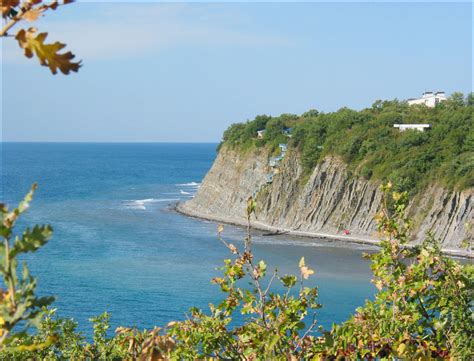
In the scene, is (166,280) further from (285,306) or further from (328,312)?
(285,306)

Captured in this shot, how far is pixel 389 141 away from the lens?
229 ft

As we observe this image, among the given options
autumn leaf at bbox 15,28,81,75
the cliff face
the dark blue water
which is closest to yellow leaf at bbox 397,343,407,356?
autumn leaf at bbox 15,28,81,75

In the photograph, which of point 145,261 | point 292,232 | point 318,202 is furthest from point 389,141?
point 145,261

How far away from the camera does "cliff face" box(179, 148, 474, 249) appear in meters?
57.4

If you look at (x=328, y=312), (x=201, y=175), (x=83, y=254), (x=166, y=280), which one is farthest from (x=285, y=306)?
(x=201, y=175)

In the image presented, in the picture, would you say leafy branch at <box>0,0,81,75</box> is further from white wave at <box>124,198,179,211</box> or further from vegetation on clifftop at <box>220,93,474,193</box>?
white wave at <box>124,198,179,211</box>

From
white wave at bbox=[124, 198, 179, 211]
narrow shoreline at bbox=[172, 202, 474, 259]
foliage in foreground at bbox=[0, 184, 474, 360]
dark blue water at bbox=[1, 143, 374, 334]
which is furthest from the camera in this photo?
white wave at bbox=[124, 198, 179, 211]

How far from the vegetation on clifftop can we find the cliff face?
1.33 m

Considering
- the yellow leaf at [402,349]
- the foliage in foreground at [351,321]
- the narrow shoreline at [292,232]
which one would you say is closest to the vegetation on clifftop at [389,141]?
the narrow shoreline at [292,232]

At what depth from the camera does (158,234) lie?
6588 cm

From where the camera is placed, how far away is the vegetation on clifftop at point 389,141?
61781 mm

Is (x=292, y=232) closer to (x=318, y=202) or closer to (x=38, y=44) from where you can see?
(x=318, y=202)

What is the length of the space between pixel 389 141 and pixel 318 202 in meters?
9.27

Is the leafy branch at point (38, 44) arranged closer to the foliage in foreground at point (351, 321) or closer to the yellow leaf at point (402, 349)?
the foliage in foreground at point (351, 321)
